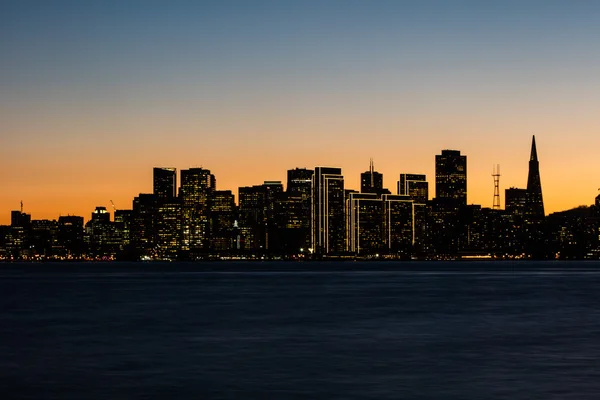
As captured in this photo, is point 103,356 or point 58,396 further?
point 103,356

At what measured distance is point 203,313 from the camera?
8944 cm

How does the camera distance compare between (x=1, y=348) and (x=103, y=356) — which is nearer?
(x=103, y=356)

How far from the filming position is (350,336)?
211ft

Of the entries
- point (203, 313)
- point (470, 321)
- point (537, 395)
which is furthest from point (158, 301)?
point (537, 395)

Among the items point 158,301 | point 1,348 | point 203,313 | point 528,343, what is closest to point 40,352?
point 1,348

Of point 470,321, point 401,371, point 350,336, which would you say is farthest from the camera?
point 470,321

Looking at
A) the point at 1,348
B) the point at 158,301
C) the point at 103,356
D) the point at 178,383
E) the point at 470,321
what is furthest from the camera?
the point at 158,301

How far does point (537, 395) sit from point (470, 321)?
41.9 m

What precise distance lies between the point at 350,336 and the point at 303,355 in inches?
506

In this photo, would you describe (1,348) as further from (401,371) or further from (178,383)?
(401,371)

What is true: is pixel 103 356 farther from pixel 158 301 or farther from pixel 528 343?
pixel 158 301

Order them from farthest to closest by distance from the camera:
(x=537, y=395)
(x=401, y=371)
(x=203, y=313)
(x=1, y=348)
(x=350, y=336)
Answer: (x=203, y=313) → (x=350, y=336) → (x=1, y=348) → (x=401, y=371) → (x=537, y=395)

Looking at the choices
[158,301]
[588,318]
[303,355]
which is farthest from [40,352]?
[158,301]

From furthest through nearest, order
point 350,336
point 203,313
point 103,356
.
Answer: point 203,313
point 350,336
point 103,356
